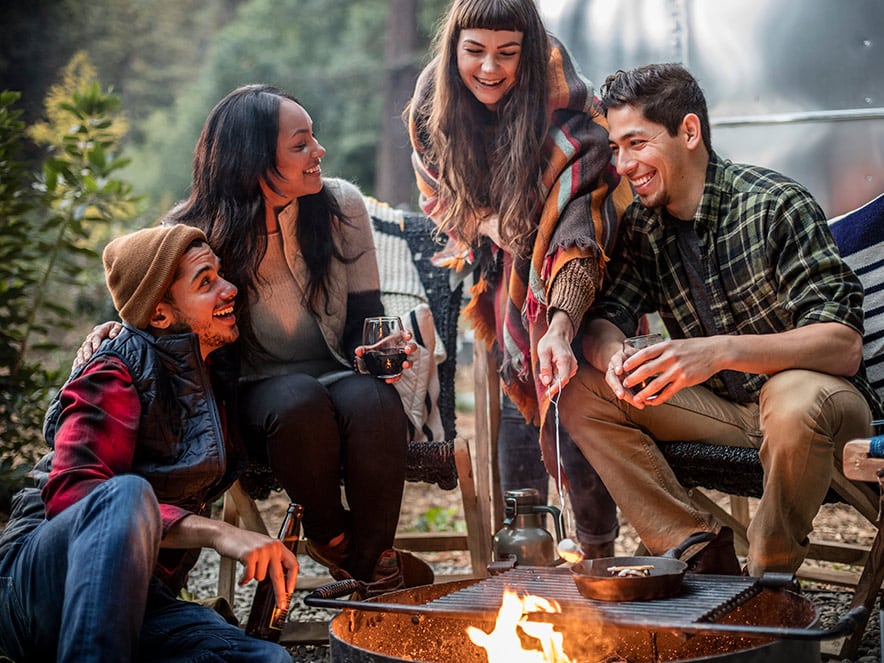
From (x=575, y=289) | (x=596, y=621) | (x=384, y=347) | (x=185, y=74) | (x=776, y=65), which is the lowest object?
(x=596, y=621)

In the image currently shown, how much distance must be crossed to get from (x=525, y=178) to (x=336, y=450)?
1.01 m

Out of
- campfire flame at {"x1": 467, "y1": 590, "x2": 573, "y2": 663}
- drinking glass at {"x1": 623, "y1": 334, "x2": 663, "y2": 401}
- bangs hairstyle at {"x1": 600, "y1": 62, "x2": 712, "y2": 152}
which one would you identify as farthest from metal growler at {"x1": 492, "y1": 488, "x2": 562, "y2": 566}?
bangs hairstyle at {"x1": 600, "y1": 62, "x2": 712, "y2": 152}

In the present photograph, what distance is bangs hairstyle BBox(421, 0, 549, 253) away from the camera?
3.15m

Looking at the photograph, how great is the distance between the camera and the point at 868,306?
9.57 ft

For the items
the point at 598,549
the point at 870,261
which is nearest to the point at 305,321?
the point at 598,549

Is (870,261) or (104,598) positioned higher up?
(870,261)

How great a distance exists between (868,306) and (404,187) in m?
7.81

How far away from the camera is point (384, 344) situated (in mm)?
2846

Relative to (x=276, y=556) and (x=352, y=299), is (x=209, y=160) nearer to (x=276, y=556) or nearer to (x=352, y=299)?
(x=352, y=299)

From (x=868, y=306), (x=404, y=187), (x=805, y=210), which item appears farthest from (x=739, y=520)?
(x=404, y=187)

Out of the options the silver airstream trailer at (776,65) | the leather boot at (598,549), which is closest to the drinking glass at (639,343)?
the leather boot at (598,549)

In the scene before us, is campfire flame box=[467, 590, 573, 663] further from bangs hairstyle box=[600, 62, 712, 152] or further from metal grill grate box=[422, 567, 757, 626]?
bangs hairstyle box=[600, 62, 712, 152]

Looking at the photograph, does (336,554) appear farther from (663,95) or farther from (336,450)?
(663,95)

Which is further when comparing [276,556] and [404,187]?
[404,187]
